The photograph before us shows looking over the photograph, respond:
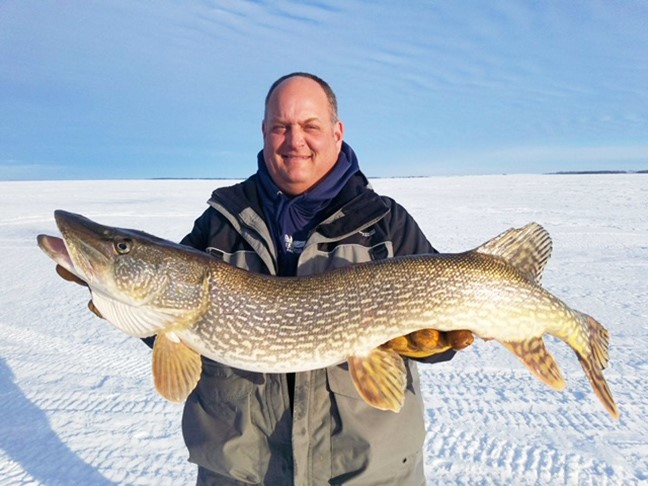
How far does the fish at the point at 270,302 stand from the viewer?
1.80m

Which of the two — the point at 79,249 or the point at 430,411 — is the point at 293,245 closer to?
the point at 79,249

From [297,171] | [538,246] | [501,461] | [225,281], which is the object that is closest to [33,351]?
[225,281]

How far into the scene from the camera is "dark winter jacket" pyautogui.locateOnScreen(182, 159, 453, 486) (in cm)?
168

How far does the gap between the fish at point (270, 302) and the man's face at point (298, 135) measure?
1.37 ft

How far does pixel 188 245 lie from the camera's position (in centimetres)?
204

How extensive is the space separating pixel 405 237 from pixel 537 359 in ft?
2.35

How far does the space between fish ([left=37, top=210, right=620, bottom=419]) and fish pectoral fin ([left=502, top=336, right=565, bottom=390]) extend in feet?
0.42

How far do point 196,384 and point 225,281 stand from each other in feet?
1.28

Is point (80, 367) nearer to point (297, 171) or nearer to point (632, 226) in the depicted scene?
point (297, 171)

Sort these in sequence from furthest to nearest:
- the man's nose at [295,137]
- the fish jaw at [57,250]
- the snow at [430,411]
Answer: the snow at [430,411]
the man's nose at [295,137]
the fish jaw at [57,250]

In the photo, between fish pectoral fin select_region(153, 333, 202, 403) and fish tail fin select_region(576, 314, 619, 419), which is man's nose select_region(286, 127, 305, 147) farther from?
fish tail fin select_region(576, 314, 619, 419)

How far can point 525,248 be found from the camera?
2.01m

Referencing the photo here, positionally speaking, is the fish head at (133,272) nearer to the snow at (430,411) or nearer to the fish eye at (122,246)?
the fish eye at (122,246)

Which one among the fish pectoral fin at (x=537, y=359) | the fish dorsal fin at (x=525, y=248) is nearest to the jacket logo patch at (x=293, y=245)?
the fish dorsal fin at (x=525, y=248)
